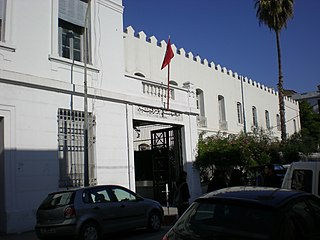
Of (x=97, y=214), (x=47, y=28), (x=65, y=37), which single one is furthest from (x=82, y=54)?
(x=97, y=214)

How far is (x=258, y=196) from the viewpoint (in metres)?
4.85

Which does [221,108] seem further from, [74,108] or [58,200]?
[58,200]

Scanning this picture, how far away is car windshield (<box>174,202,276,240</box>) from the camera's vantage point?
170 inches

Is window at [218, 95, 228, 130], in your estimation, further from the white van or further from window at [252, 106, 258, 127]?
the white van

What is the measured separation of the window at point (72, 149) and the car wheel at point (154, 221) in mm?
3331

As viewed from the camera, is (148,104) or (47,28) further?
(148,104)

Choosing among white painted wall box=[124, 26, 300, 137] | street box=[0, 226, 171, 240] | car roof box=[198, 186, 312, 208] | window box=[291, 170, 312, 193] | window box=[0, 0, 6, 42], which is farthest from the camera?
white painted wall box=[124, 26, 300, 137]

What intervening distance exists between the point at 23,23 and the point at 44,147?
13.7ft

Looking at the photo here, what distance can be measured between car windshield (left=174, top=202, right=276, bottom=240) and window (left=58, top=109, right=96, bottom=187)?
9432 mm

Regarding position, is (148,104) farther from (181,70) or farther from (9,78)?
(181,70)

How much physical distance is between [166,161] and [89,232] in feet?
32.8

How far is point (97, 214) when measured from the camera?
1006cm

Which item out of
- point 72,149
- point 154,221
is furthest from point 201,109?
point 154,221

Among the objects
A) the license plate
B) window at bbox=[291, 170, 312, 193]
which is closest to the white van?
window at bbox=[291, 170, 312, 193]
